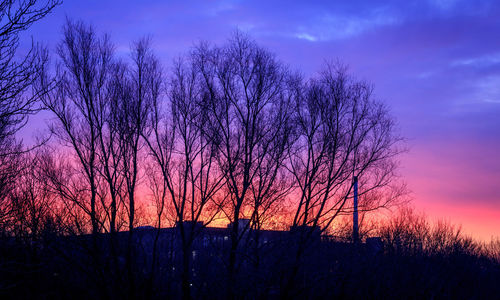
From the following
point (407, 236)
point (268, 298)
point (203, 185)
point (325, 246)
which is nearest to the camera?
point (268, 298)

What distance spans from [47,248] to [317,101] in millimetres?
12643

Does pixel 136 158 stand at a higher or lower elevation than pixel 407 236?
higher

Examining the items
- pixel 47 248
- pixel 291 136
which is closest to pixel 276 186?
pixel 291 136

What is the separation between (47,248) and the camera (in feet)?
65.9

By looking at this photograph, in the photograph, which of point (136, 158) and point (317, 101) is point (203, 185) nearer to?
point (136, 158)

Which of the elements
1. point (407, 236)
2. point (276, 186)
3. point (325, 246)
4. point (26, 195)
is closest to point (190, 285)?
point (276, 186)

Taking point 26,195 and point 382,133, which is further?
point 26,195

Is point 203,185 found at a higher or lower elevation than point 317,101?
lower

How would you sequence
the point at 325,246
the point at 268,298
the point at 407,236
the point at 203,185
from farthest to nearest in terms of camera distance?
the point at 407,236
the point at 325,246
the point at 203,185
the point at 268,298

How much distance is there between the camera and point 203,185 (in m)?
20.6

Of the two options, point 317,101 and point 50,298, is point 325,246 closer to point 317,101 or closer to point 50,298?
point 317,101

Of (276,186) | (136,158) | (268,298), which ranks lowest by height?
(268,298)

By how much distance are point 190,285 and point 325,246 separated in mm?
6784

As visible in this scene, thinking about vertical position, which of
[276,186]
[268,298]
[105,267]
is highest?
[276,186]
